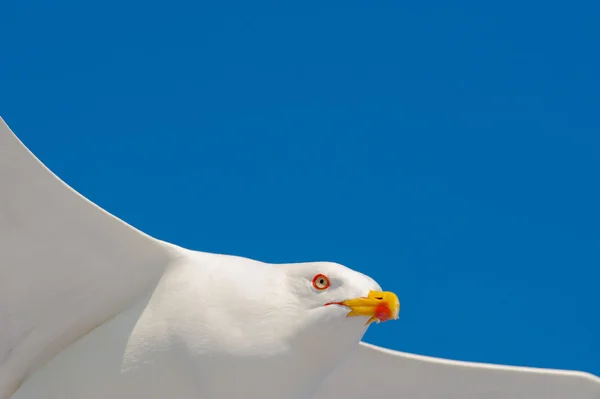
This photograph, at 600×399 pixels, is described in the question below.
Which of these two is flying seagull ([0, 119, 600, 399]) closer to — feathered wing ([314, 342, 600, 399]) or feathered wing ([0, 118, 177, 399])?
feathered wing ([0, 118, 177, 399])

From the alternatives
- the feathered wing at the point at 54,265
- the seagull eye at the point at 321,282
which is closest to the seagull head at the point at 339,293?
the seagull eye at the point at 321,282

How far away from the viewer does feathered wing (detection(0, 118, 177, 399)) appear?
1137 centimetres

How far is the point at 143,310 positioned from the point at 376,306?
229cm

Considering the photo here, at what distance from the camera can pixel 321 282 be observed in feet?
37.2

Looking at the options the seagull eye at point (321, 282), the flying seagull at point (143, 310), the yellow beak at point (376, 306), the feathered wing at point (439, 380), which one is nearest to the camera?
the yellow beak at point (376, 306)

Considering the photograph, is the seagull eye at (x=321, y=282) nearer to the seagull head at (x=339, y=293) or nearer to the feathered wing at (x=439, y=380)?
the seagull head at (x=339, y=293)

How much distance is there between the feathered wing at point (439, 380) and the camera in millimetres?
13680

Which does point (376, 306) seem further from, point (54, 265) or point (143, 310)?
point (54, 265)

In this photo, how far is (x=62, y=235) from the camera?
11680 mm

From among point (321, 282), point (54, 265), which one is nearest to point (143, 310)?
Result: point (54, 265)

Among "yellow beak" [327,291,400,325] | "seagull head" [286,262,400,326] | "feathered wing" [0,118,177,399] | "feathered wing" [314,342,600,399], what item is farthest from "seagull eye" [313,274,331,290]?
"feathered wing" [314,342,600,399]

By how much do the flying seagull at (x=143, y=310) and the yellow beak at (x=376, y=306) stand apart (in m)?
0.01

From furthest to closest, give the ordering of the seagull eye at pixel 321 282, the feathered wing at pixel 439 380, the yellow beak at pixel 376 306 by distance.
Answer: the feathered wing at pixel 439 380 < the seagull eye at pixel 321 282 < the yellow beak at pixel 376 306

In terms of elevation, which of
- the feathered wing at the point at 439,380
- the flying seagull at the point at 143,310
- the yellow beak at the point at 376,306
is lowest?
the flying seagull at the point at 143,310
